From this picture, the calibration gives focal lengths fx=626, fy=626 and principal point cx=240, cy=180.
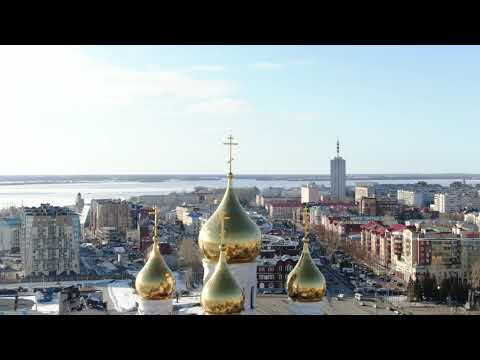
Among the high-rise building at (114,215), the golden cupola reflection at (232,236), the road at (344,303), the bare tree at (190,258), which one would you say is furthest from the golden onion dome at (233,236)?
the high-rise building at (114,215)

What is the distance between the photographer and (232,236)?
2.84m

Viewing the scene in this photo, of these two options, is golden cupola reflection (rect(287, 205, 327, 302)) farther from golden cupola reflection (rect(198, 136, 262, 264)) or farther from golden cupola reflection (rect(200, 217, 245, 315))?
golden cupola reflection (rect(200, 217, 245, 315))

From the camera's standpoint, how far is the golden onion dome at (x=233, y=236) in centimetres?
284

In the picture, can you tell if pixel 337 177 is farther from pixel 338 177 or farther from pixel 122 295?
pixel 122 295

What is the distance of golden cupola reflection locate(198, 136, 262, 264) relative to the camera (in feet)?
9.32

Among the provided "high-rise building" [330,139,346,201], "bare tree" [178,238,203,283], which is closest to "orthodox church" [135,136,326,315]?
"bare tree" [178,238,203,283]

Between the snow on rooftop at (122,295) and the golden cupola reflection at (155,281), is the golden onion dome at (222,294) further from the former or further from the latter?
the snow on rooftop at (122,295)

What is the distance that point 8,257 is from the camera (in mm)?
13398

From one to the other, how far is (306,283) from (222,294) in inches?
19.5

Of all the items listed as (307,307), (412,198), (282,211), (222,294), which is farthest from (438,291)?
(412,198)

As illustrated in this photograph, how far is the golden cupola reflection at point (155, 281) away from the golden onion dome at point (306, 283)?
0.57 metres

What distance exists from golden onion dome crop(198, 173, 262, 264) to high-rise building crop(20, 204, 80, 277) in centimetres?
977

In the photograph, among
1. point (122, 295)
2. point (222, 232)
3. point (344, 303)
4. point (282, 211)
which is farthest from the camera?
point (282, 211)
